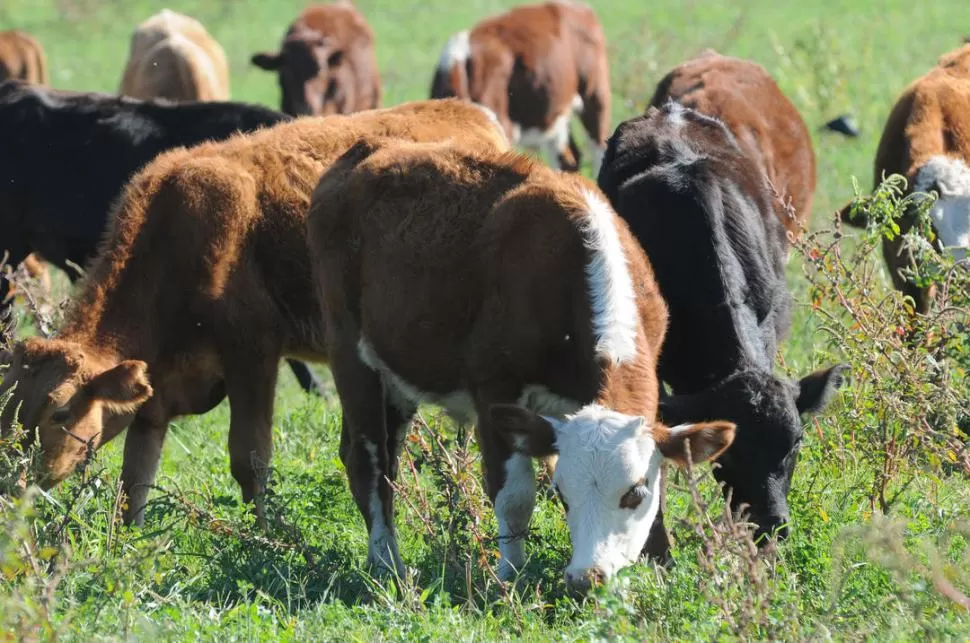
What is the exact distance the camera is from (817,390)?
6949 millimetres

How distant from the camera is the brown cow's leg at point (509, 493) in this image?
6488mm

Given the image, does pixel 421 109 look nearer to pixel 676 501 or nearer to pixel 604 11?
pixel 676 501

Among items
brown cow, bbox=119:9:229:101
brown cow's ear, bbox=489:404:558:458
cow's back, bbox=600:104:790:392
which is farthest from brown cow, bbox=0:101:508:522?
brown cow, bbox=119:9:229:101

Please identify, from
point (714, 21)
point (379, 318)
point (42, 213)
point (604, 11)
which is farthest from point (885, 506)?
point (604, 11)

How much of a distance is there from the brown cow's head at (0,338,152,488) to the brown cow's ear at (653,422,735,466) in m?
2.84

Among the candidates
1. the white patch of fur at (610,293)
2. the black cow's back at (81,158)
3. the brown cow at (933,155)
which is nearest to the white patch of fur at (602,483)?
the white patch of fur at (610,293)

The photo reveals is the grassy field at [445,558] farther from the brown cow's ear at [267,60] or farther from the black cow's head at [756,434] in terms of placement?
the brown cow's ear at [267,60]

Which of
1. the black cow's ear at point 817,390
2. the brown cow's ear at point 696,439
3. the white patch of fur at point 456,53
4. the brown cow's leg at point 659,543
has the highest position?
the brown cow's ear at point 696,439

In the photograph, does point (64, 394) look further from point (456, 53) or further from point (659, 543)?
point (456, 53)

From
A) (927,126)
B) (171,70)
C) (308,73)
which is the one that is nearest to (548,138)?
(308,73)

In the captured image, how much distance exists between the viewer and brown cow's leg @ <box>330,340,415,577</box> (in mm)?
7117

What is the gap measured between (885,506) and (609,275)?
199 cm

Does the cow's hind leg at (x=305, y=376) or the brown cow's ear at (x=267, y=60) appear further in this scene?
the brown cow's ear at (x=267, y=60)

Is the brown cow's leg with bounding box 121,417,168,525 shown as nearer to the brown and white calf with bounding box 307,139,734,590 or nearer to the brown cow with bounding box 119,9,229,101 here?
the brown and white calf with bounding box 307,139,734,590
